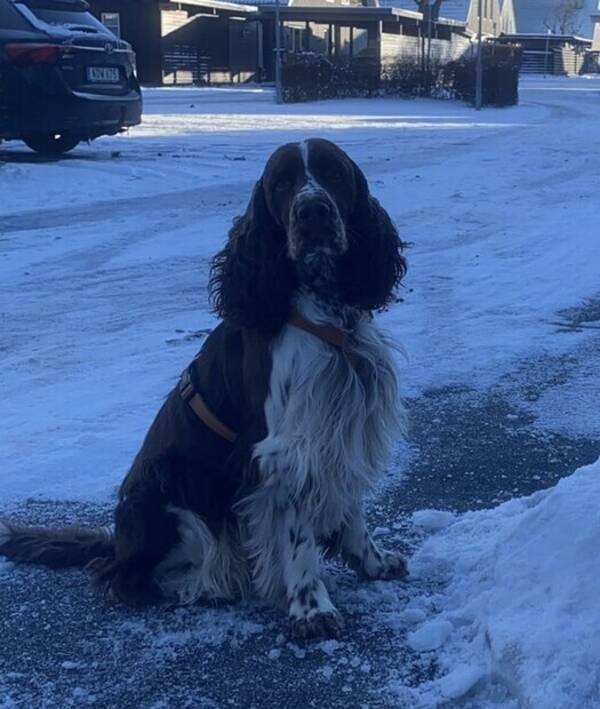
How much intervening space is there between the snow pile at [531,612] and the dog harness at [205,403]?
2.58 ft

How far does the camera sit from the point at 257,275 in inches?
131

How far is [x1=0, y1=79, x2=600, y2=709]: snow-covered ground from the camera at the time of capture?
3.04 metres

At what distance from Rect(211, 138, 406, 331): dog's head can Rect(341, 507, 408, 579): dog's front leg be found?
80 centimetres

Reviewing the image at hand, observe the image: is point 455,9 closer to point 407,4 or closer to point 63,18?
point 407,4

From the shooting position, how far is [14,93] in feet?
→ 44.3

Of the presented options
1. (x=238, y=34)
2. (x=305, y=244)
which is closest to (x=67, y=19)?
(x=305, y=244)

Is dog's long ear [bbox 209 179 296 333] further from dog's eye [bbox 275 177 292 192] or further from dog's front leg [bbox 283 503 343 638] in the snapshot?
dog's front leg [bbox 283 503 343 638]

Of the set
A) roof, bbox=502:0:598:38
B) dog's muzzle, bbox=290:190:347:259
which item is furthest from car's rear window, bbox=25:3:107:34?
roof, bbox=502:0:598:38

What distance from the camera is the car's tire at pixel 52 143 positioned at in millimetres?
14858

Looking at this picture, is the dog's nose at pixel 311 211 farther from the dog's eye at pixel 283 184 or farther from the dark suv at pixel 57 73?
the dark suv at pixel 57 73

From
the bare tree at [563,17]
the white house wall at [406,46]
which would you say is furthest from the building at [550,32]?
the white house wall at [406,46]

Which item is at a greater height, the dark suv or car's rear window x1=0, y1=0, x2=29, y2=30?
car's rear window x1=0, y1=0, x2=29, y2=30

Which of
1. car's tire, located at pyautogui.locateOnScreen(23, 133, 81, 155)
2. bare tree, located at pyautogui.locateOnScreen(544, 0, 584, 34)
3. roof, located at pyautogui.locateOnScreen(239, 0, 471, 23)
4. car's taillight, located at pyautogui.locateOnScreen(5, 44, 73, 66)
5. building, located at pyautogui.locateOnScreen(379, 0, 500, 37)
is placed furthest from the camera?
bare tree, located at pyautogui.locateOnScreen(544, 0, 584, 34)

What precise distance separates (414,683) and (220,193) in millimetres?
10062
